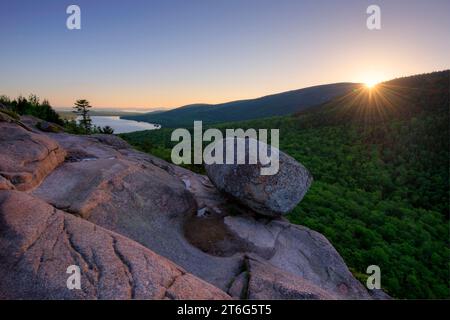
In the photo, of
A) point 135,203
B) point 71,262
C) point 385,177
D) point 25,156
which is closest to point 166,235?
point 135,203

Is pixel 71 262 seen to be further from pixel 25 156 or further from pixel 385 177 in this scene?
pixel 385 177

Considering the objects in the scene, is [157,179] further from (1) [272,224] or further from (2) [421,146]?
(2) [421,146]

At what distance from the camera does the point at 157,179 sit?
11906mm

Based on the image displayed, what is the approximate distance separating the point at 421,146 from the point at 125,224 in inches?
1671

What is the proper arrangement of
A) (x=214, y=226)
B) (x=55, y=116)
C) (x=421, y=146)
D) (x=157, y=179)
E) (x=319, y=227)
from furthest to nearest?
(x=421, y=146), (x=55, y=116), (x=319, y=227), (x=157, y=179), (x=214, y=226)

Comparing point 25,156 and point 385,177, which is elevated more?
point 25,156

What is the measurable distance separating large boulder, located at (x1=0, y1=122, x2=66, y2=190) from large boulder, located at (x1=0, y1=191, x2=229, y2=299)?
6.59ft

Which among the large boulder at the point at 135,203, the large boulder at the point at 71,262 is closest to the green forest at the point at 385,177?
the large boulder at the point at 135,203

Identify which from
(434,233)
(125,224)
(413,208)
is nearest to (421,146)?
(413,208)

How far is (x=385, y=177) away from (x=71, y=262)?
1378 inches

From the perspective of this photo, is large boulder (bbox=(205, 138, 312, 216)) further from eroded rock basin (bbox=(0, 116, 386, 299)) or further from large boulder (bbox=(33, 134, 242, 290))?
large boulder (bbox=(33, 134, 242, 290))

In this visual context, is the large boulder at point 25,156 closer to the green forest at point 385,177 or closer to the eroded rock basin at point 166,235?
the eroded rock basin at point 166,235

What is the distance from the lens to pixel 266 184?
433 inches
